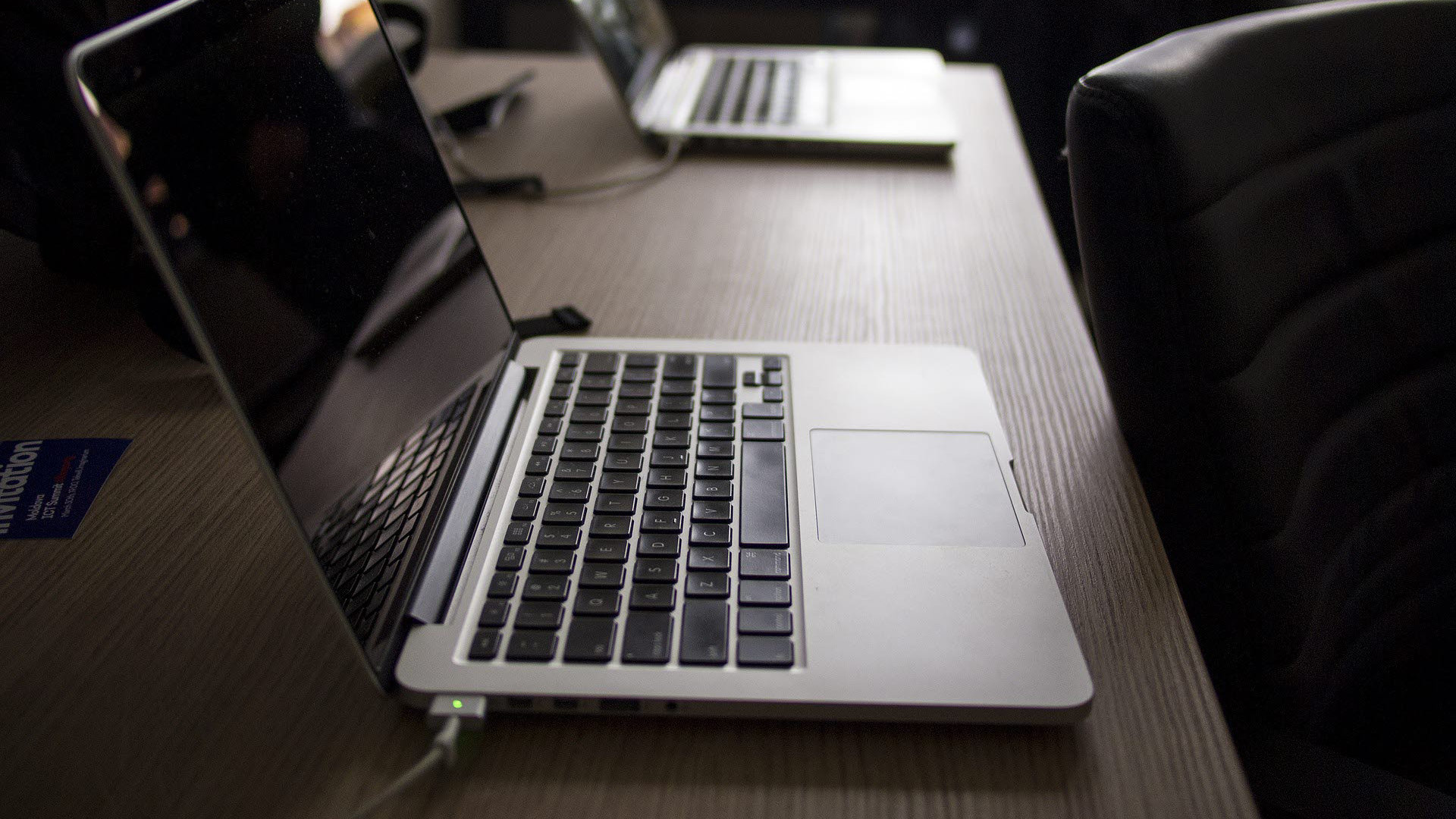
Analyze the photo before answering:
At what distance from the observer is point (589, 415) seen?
55 cm

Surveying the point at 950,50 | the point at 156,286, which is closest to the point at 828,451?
the point at 156,286

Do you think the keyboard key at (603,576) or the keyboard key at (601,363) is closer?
the keyboard key at (603,576)

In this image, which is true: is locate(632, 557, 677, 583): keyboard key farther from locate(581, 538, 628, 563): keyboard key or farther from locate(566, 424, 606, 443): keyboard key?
locate(566, 424, 606, 443): keyboard key

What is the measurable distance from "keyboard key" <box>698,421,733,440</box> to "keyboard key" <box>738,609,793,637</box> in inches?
5.6

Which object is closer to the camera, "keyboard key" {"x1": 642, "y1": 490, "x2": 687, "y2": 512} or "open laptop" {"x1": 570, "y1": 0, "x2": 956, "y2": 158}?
"keyboard key" {"x1": 642, "y1": 490, "x2": 687, "y2": 512}

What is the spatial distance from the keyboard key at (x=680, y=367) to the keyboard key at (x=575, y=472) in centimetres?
10

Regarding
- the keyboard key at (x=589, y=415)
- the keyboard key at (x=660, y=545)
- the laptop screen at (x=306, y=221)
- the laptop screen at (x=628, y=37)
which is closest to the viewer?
the laptop screen at (x=306, y=221)

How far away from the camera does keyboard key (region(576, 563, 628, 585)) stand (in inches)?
16.7

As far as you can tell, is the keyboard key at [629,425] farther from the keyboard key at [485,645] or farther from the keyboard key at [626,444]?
the keyboard key at [485,645]

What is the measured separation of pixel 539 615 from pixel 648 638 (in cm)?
5

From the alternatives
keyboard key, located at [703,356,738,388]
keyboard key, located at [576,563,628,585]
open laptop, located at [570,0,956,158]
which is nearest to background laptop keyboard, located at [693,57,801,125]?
open laptop, located at [570,0,956,158]

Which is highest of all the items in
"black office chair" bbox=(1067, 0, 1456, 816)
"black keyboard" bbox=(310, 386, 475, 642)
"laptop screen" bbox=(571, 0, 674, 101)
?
"laptop screen" bbox=(571, 0, 674, 101)

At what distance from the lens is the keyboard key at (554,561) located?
1.42 feet

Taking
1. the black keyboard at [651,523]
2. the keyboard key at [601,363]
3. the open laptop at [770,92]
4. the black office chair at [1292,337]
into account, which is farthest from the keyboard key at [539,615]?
the open laptop at [770,92]
